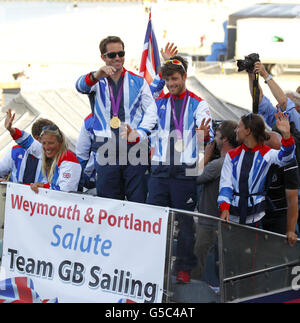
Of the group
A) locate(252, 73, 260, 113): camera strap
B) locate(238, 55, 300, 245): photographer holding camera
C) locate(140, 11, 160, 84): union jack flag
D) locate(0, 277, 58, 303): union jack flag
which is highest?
locate(140, 11, 160, 84): union jack flag

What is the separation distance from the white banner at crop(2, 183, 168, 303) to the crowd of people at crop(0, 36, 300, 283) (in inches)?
12.1

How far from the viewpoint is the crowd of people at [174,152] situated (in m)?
5.20

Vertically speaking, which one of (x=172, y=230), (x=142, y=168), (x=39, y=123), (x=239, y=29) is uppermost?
(x=239, y=29)

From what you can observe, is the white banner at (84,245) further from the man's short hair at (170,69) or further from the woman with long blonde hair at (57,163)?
the man's short hair at (170,69)

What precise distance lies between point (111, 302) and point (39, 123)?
2.19m

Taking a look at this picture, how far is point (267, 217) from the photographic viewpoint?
17.9 feet

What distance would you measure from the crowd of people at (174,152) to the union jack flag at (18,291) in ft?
2.70

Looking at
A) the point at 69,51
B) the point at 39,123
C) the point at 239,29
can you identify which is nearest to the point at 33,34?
the point at 69,51

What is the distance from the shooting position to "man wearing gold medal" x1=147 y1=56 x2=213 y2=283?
5512 mm

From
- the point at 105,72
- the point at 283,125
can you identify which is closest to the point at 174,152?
the point at 105,72

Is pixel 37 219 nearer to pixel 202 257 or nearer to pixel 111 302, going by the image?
pixel 111 302

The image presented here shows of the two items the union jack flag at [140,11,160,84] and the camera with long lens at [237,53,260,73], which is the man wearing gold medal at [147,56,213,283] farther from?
the union jack flag at [140,11,160,84]

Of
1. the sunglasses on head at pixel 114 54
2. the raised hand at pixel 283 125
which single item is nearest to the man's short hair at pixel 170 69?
the sunglasses on head at pixel 114 54

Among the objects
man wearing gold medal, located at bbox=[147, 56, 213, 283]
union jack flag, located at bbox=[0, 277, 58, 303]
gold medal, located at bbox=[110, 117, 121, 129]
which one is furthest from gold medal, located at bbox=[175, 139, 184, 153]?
union jack flag, located at bbox=[0, 277, 58, 303]
